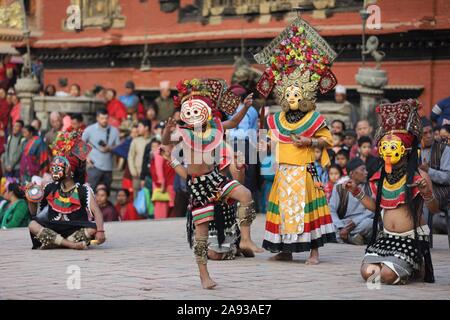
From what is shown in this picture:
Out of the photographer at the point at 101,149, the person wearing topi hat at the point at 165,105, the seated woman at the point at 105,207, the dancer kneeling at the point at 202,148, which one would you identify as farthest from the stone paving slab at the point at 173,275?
the person wearing topi hat at the point at 165,105

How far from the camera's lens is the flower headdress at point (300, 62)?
42.0 ft

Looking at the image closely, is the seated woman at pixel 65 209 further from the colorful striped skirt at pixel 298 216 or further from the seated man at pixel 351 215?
the seated man at pixel 351 215

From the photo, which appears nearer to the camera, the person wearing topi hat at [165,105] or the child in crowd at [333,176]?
the child in crowd at [333,176]

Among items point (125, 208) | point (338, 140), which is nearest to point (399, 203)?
point (338, 140)

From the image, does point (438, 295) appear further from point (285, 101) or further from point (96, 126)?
point (96, 126)

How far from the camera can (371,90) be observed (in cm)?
1881

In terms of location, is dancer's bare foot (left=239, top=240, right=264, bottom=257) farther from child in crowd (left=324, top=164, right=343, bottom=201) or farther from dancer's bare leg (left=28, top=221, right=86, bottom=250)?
child in crowd (left=324, top=164, right=343, bottom=201)

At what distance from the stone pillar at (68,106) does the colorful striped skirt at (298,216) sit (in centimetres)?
1090

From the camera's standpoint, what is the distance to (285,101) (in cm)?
1273

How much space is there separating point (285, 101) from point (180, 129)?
Result: 1.44m

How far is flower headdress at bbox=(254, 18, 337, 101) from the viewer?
504 inches

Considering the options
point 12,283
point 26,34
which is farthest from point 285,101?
point 26,34

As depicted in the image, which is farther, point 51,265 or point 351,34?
point 351,34

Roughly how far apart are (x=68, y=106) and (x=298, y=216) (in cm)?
1149
